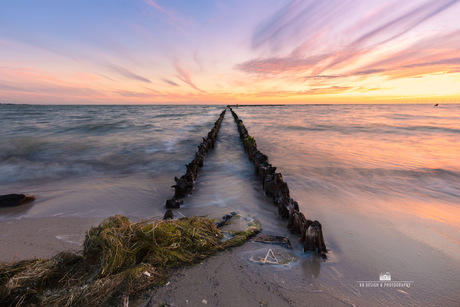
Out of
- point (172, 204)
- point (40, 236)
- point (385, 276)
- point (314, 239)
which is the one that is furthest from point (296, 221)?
point (40, 236)

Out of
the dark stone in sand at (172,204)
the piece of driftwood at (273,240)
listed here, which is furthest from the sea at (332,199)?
the piece of driftwood at (273,240)

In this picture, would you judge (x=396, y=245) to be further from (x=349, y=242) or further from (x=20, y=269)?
(x=20, y=269)

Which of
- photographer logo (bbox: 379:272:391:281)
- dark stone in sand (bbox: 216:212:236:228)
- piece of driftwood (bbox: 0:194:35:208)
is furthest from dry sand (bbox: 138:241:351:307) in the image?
piece of driftwood (bbox: 0:194:35:208)

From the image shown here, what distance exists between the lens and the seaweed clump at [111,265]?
201cm

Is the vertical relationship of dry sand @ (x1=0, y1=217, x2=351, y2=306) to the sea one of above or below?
above

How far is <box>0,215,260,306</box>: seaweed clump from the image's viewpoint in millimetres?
2014

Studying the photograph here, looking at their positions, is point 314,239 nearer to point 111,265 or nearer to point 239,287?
point 239,287

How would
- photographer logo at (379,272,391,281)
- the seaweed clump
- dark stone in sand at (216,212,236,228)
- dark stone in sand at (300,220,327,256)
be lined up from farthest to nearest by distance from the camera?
1. dark stone in sand at (216,212,236,228)
2. dark stone in sand at (300,220,327,256)
3. photographer logo at (379,272,391,281)
4. the seaweed clump

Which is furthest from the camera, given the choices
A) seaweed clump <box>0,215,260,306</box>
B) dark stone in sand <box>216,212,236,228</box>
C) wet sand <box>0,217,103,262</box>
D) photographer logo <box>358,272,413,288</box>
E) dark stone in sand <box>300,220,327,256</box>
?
dark stone in sand <box>216,212,236,228</box>

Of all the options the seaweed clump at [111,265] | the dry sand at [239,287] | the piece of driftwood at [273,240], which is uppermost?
the seaweed clump at [111,265]

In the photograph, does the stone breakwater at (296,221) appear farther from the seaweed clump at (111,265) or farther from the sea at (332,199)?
the seaweed clump at (111,265)

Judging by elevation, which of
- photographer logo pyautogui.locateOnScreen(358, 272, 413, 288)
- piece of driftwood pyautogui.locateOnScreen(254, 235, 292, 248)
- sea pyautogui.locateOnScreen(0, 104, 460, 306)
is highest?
piece of driftwood pyautogui.locateOnScreen(254, 235, 292, 248)

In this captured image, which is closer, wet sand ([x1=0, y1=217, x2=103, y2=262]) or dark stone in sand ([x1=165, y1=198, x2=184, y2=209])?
wet sand ([x1=0, y1=217, x2=103, y2=262])

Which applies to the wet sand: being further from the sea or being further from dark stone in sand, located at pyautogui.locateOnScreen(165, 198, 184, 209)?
dark stone in sand, located at pyautogui.locateOnScreen(165, 198, 184, 209)
